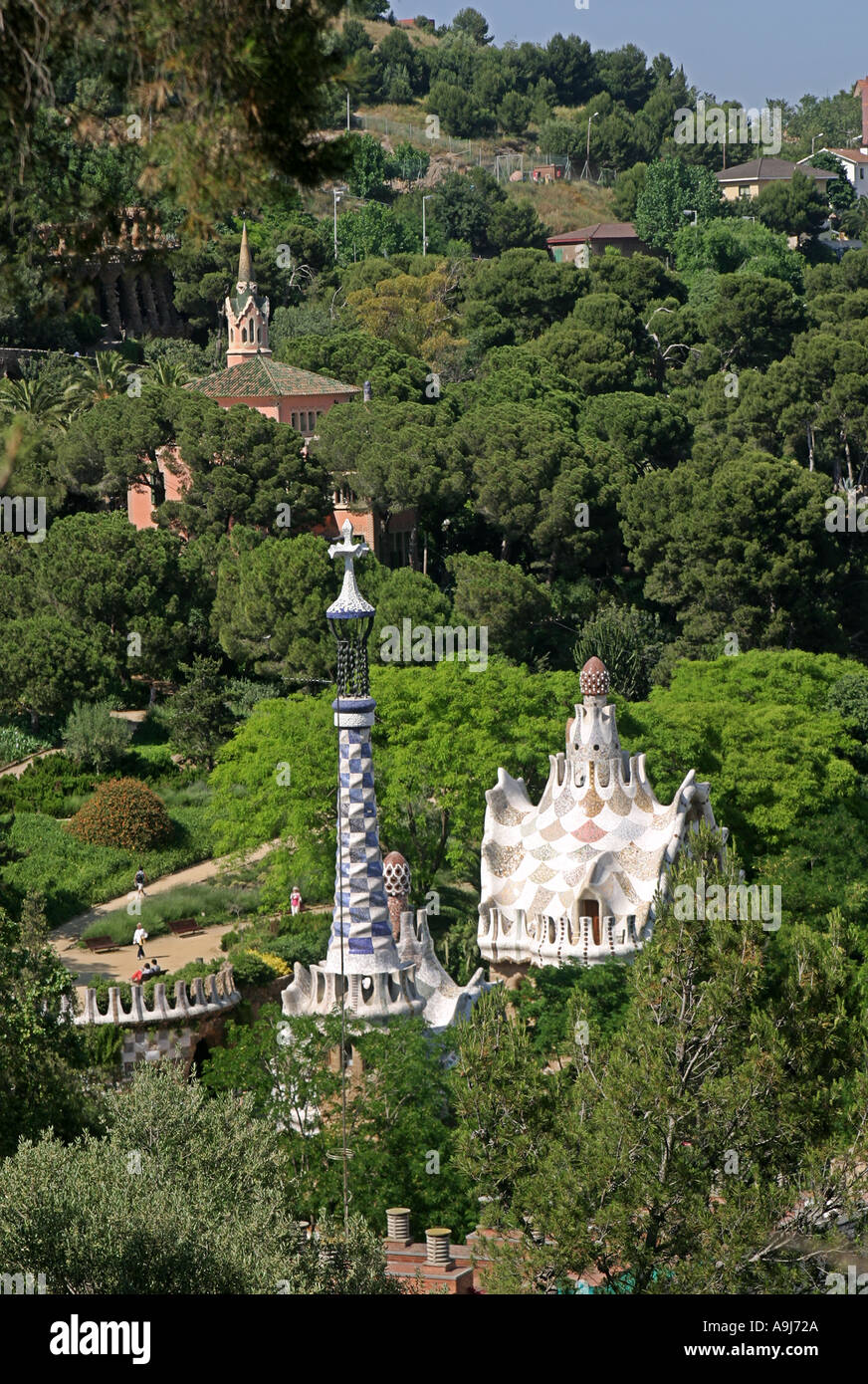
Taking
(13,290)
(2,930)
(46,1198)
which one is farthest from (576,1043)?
(13,290)

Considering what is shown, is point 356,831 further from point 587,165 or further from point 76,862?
point 587,165

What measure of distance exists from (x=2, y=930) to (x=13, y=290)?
1505 centimetres

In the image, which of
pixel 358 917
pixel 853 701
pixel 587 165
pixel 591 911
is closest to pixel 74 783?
pixel 591 911

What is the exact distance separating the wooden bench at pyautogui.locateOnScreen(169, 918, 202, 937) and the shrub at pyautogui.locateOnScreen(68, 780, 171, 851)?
3981 mm

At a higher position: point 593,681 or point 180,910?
point 593,681

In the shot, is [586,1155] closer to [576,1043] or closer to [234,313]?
[576,1043]

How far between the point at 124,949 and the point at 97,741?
9.57 meters

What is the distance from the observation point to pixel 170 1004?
39719 millimetres

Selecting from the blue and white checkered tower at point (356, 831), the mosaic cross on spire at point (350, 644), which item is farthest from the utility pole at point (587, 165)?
the blue and white checkered tower at point (356, 831)

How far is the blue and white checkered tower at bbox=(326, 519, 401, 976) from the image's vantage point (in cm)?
3594

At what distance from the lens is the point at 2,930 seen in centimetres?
3275

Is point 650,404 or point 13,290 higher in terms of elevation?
point 650,404

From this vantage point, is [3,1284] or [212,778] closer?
[3,1284]

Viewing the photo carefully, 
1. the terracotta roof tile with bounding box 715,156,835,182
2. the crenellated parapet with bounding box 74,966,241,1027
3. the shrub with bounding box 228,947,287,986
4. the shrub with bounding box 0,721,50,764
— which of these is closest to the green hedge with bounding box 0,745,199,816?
the shrub with bounding box 0,721,50,764
